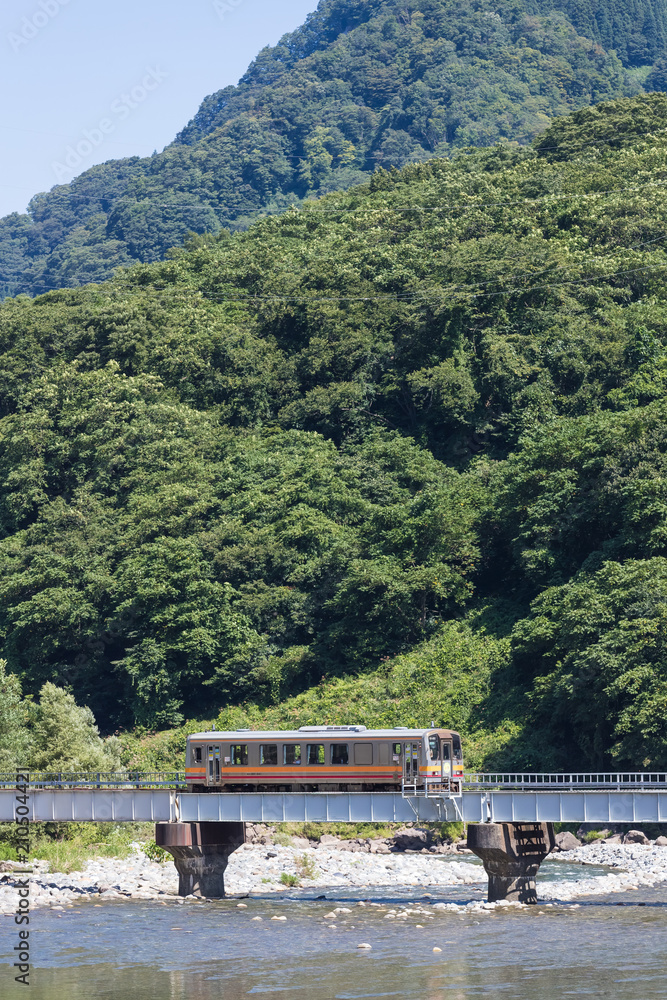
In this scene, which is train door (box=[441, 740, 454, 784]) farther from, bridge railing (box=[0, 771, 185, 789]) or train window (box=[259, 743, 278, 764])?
bridge railing (box=[0, 771, 185, 789])

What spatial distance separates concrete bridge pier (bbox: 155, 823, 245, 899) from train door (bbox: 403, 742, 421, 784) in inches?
311

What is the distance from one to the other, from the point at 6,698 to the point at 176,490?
1086 inches

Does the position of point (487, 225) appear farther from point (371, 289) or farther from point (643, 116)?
point (643, 116)

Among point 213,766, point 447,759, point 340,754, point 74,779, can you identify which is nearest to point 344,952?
point 340,754

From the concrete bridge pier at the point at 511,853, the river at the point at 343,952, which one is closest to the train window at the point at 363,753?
the concrete bridge pier at the point at 511,853

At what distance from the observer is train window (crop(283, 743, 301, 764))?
157 ft

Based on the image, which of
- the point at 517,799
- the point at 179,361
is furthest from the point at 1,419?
the point at 517,799

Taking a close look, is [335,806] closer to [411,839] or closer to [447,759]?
[447,759]

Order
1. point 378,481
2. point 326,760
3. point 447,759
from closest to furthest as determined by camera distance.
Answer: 1. point 447,759
2. point 326,760
3. point 378,481

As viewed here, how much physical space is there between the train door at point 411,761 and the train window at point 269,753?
5197 mm

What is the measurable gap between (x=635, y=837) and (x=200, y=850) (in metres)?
22.0

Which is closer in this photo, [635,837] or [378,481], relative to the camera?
[635,837]

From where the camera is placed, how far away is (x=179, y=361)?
3962 inches

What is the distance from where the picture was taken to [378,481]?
86.4 metres
